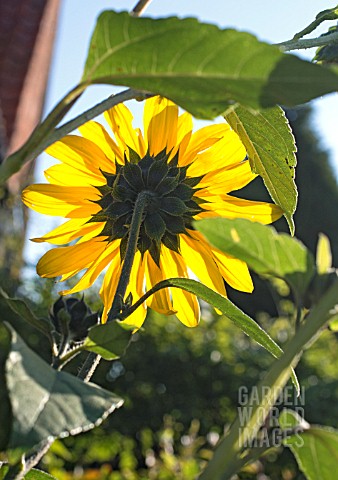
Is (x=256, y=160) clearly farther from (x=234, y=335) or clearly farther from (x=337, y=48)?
(x=234, y=335)

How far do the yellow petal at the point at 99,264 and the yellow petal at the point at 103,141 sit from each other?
72mm

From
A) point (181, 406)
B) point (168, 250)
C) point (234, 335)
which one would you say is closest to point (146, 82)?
point (168, 250)

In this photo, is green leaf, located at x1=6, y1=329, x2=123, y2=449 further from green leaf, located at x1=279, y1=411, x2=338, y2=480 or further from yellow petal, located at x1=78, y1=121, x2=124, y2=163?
yellow petal, located at x1=78, y1=121, x2=124, y2=163

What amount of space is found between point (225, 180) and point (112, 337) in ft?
0.89

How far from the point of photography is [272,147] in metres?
0.44

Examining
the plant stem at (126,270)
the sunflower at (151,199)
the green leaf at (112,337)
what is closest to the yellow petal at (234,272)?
the sunflower at (151,199)

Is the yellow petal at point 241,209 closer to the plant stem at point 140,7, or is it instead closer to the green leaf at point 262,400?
the plant stem at point 140,7

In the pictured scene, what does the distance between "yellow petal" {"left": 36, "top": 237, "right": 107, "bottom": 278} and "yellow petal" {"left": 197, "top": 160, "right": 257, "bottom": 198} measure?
8cm

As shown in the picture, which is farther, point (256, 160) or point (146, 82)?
point (256, 160)

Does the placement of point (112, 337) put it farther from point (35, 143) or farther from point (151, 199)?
point (151, 199)

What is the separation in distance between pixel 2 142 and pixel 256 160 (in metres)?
6.11

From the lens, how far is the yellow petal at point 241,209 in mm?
534

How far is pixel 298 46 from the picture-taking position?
1.29 ft

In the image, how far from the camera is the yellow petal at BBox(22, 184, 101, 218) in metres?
0.53
